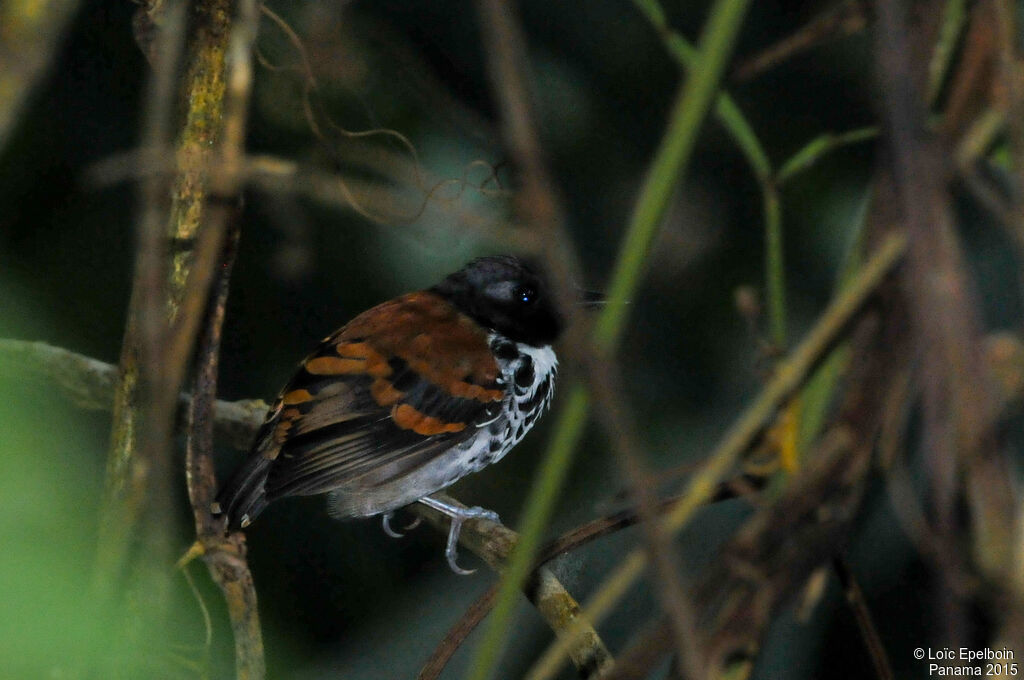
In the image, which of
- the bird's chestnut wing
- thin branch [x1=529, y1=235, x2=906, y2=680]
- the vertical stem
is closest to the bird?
the bird's chestnut wing

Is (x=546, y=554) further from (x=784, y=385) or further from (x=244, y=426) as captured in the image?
(x=244, y=426)

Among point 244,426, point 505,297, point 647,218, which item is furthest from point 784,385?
point 244,426

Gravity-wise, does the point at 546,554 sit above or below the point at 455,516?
above

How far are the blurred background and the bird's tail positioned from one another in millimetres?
429

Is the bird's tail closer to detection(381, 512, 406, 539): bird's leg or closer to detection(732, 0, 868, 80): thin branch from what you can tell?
detection(381, 512, 406, 539): bird's leg

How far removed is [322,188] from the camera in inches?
46.6

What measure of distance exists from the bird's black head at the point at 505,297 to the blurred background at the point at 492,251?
12cm

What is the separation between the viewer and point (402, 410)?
101 inches

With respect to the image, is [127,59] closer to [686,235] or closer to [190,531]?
[190,531]

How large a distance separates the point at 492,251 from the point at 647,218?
226cm

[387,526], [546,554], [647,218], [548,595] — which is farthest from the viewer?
[387,526]

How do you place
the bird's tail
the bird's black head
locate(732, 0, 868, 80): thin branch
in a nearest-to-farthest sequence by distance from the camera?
1. locate(732, 0, 868, 80): thin branch
2. the bird's tail
3. the bird's black head

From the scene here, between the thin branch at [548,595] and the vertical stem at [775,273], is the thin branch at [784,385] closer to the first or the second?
the vertical stem at [775,273]

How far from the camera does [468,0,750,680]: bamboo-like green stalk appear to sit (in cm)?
82
